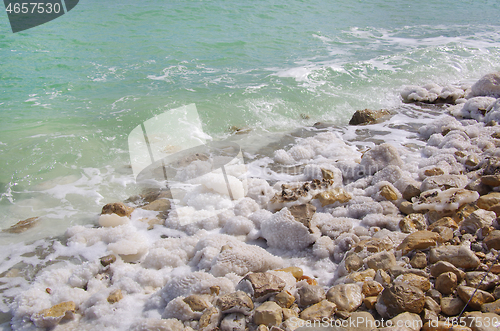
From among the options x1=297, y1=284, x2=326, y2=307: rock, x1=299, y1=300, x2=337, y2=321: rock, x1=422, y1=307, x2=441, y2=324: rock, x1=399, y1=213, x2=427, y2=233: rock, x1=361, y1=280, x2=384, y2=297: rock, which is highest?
x1=422, y1=307, x2=441, y2=324: rock

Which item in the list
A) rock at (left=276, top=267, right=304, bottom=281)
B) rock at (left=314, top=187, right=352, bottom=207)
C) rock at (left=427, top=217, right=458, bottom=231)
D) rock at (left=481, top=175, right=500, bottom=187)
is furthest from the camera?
rock at (left=314, top=187, right=352, bottom=207)

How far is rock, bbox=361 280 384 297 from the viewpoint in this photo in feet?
7.27

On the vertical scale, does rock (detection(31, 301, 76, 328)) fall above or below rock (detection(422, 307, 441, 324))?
below

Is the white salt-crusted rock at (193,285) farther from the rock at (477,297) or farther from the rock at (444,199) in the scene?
the rock at (444,199)

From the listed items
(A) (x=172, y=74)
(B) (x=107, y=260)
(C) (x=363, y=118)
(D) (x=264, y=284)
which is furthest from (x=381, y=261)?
(A) (x=172, y=74)

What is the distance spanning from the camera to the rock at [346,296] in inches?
84.1

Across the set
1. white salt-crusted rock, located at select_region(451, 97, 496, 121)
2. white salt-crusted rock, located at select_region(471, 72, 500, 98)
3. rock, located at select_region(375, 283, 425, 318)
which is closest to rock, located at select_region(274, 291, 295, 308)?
rock, located at select_region(375, 283, 425, 318)

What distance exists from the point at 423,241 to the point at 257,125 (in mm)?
4285

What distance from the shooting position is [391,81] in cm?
878

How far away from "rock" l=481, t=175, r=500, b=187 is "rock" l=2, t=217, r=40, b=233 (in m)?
4.89

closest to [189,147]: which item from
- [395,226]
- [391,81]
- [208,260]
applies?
[208,260]

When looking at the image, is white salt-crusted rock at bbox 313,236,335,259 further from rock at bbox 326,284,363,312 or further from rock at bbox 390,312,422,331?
rock at bbox 390,312,422,331

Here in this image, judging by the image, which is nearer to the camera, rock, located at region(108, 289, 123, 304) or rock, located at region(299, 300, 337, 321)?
rock, located at region(299, 300, 337, 321)

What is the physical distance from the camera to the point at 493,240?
2.43 meters
